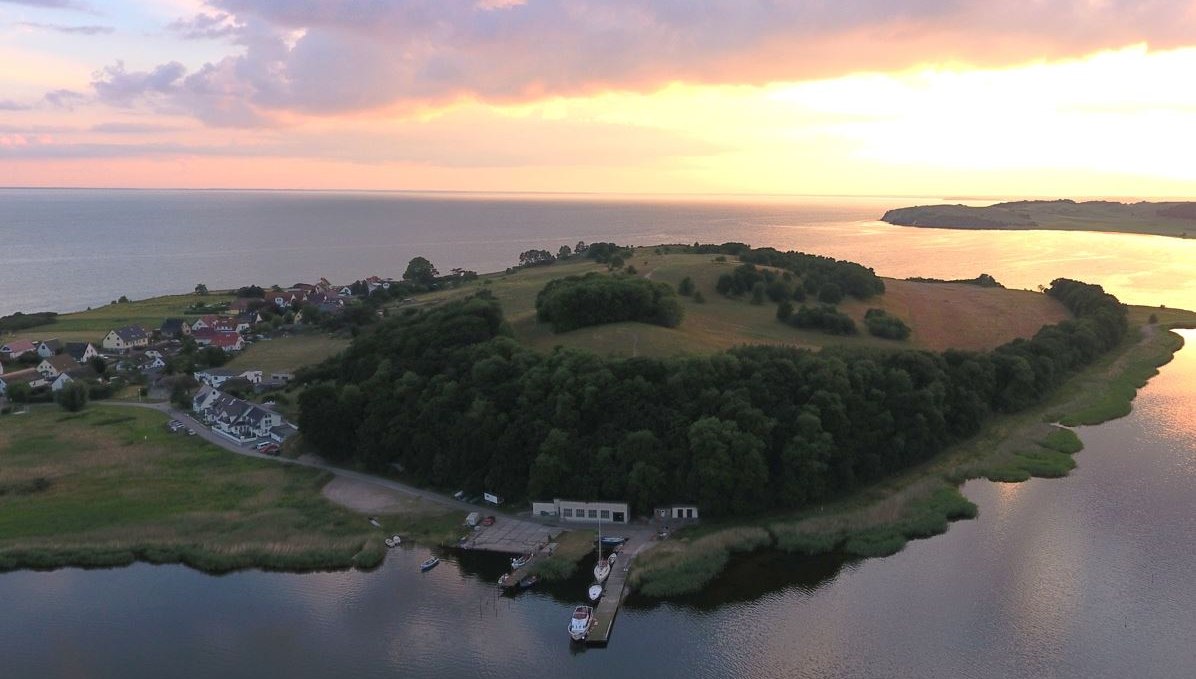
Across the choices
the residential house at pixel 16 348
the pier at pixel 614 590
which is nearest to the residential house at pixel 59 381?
the residential house at pixel 16 348

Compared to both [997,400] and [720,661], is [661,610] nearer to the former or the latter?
[720,661]

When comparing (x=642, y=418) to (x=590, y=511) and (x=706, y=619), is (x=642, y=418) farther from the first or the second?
(x=706, y=619)

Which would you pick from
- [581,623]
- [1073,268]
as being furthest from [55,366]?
[1073,268]

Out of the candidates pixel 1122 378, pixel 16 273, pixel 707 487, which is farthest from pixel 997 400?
pixel 16 273

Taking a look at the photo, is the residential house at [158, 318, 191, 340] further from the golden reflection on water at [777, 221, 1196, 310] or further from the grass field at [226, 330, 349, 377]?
the golden reflection on water at [777, 221, 1196, 310]

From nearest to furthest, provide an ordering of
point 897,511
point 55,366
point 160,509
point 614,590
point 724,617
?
point 724,617 → point 614,590 → point 897,511 → point 160,509 → point 55,366

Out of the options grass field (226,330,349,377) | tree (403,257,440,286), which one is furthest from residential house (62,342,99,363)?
tree (403,257,440,286)
